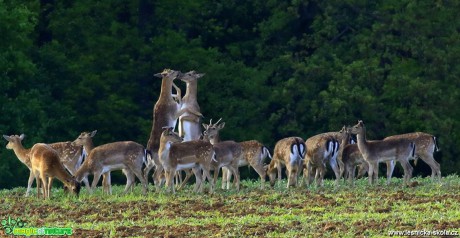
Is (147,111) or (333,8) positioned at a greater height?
(333,8)

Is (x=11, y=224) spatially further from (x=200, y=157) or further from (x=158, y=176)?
(x=158, y=176)

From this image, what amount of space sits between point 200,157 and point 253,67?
18.9m

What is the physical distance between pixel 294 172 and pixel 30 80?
49.5 ft

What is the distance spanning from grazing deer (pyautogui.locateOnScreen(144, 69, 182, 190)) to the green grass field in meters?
0.72

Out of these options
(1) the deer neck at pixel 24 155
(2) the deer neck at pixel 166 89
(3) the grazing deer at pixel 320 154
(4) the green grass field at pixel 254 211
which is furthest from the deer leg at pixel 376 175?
(1) the deer neck at pixel 24 155

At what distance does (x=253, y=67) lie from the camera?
4003 centimetres

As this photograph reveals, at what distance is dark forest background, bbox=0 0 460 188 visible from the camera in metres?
A: 35.9

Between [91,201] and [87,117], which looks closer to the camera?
[91,201]

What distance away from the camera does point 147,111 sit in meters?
37.5

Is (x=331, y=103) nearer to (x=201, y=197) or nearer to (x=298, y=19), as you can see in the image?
(x=298, y=19)

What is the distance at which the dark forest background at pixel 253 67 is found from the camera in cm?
3588

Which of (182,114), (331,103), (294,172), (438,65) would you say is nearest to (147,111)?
(331,103)

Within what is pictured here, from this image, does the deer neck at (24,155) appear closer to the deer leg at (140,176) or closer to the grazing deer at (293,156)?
the deer leg at (140,176)

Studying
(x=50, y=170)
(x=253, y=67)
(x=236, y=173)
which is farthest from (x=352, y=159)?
(x=253, y=67)
